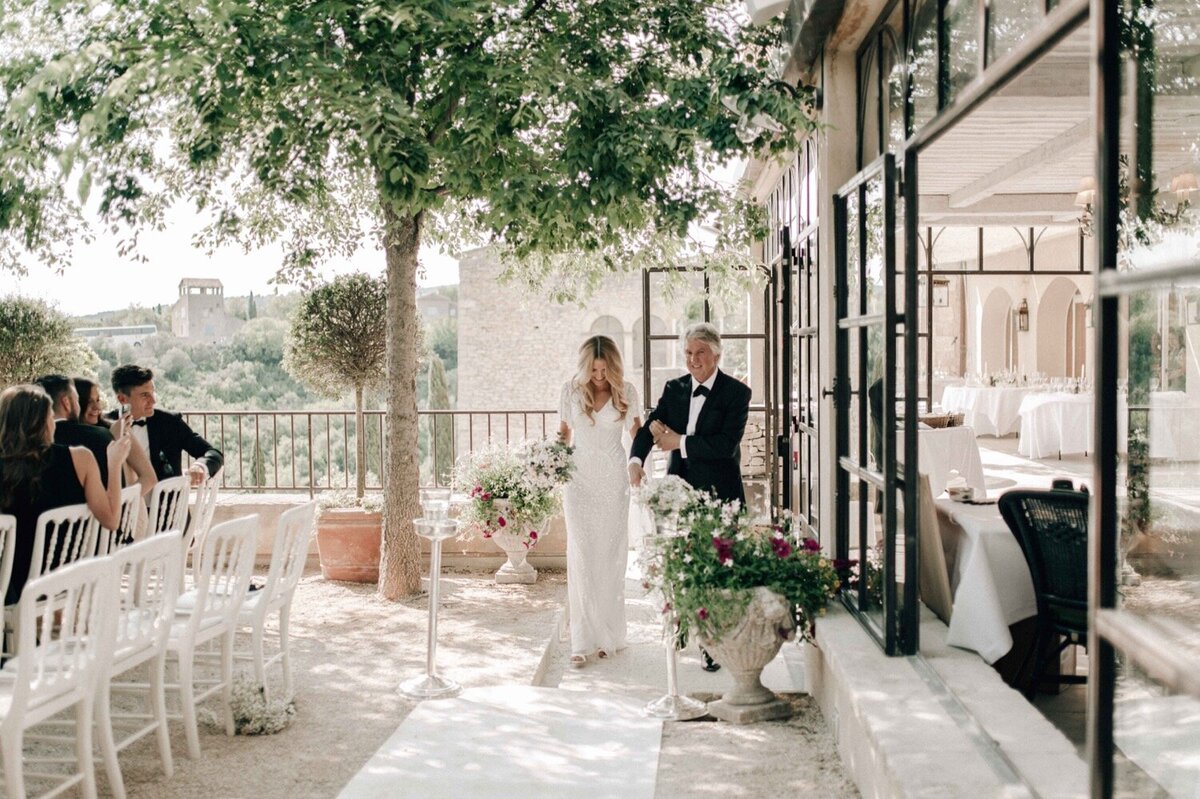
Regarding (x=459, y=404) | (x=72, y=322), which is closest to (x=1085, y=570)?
(x=72, y=322)

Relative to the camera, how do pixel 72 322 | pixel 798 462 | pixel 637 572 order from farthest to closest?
pixel 72 322 < pixel 637 572 < pixel 798 462

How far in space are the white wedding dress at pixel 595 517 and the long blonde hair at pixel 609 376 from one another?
42 millimetres

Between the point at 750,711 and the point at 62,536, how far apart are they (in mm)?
3124

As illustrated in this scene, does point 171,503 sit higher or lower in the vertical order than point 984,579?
higher

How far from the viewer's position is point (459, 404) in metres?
A: 28.1

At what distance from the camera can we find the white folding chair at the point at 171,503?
18.9 feet

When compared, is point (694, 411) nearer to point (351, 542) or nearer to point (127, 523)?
point (127, 523)

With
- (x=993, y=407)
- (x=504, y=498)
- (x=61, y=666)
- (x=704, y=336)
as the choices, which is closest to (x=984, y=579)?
(x=704, y=336)

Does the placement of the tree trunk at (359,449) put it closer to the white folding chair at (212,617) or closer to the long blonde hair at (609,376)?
the long blonde hair at (609,376)

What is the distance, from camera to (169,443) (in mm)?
6461

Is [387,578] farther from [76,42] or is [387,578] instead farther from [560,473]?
[76,42]

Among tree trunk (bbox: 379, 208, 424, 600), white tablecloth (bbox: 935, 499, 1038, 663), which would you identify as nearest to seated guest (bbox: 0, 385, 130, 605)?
tree trunk (bbox: 379, 208, 424, 600)

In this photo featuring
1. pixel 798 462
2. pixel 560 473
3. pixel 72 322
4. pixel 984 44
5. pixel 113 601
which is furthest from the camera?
pixel 72 322

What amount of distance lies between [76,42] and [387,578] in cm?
351
